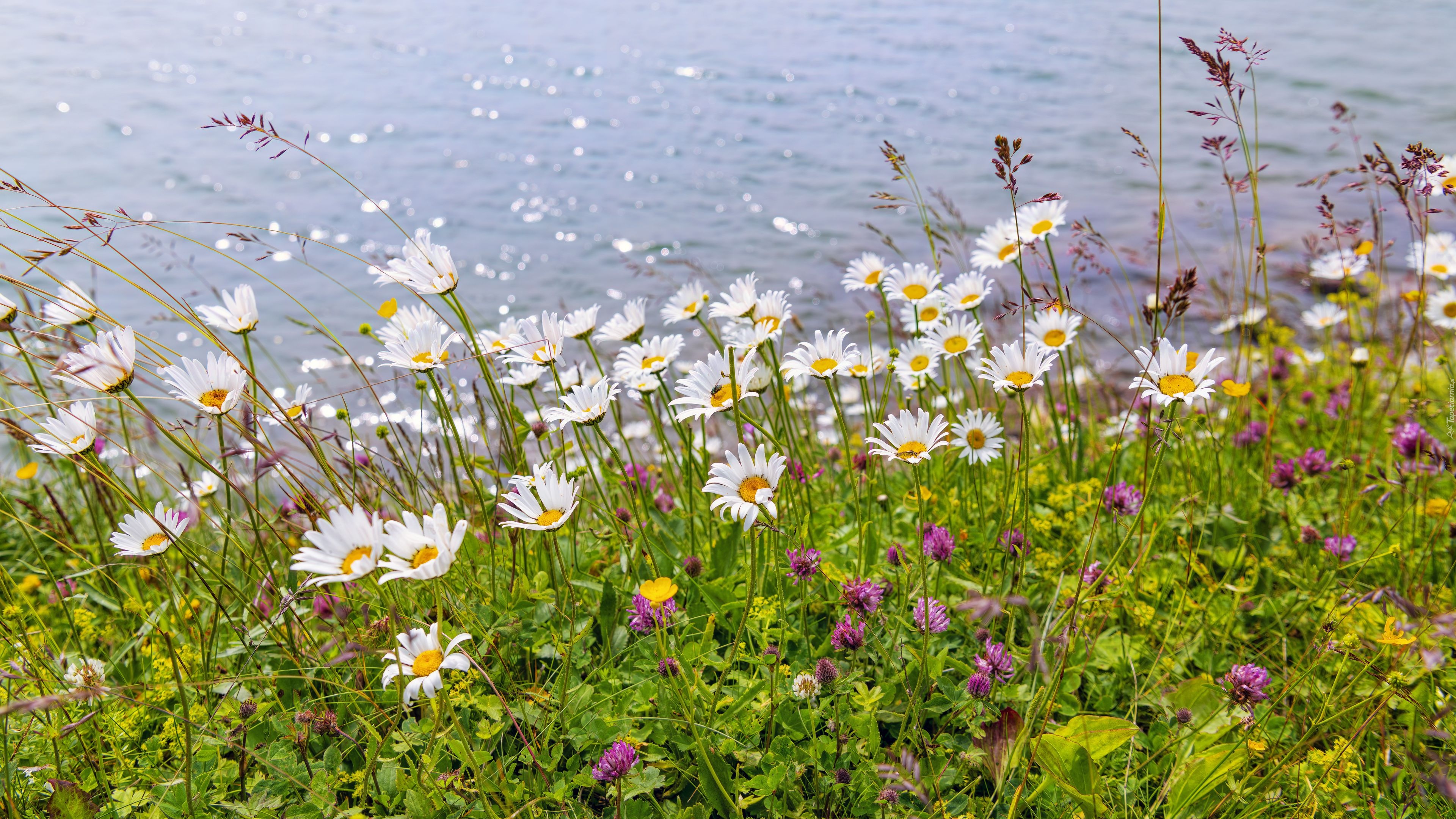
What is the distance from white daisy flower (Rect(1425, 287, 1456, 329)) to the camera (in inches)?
115

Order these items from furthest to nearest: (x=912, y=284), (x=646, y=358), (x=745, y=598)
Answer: (x=912, y=284) < (x=646, y=358) < (x=745, y=598)

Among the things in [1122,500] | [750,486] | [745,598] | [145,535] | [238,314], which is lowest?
[745,598]

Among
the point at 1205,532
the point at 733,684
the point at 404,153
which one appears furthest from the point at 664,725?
the point at 404,153

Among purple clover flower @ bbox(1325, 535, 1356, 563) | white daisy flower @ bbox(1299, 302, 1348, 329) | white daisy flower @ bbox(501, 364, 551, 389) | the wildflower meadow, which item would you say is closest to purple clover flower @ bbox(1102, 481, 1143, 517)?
the wildflower meadow

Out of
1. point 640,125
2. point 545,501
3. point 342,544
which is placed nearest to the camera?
point 342,544

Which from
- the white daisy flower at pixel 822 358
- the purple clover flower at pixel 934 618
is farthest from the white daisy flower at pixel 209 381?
the purple clover flower at pixel 934 618

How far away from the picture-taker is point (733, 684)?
6.19 ft

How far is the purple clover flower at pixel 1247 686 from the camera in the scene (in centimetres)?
163

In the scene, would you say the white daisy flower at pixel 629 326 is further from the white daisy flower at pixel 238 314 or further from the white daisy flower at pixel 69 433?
the white daisy flower at pixel 69 433

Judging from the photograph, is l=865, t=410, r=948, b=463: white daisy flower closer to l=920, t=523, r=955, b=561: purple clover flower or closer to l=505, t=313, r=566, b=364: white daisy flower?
l=920, t=523, r=955, b=561: purple clover flower

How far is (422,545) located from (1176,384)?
1.33 metres

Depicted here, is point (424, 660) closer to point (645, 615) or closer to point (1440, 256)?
point (645, 615)

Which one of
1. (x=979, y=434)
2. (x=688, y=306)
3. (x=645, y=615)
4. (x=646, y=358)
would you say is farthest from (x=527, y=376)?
(x=979, y=434)

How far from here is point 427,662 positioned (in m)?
1.34
